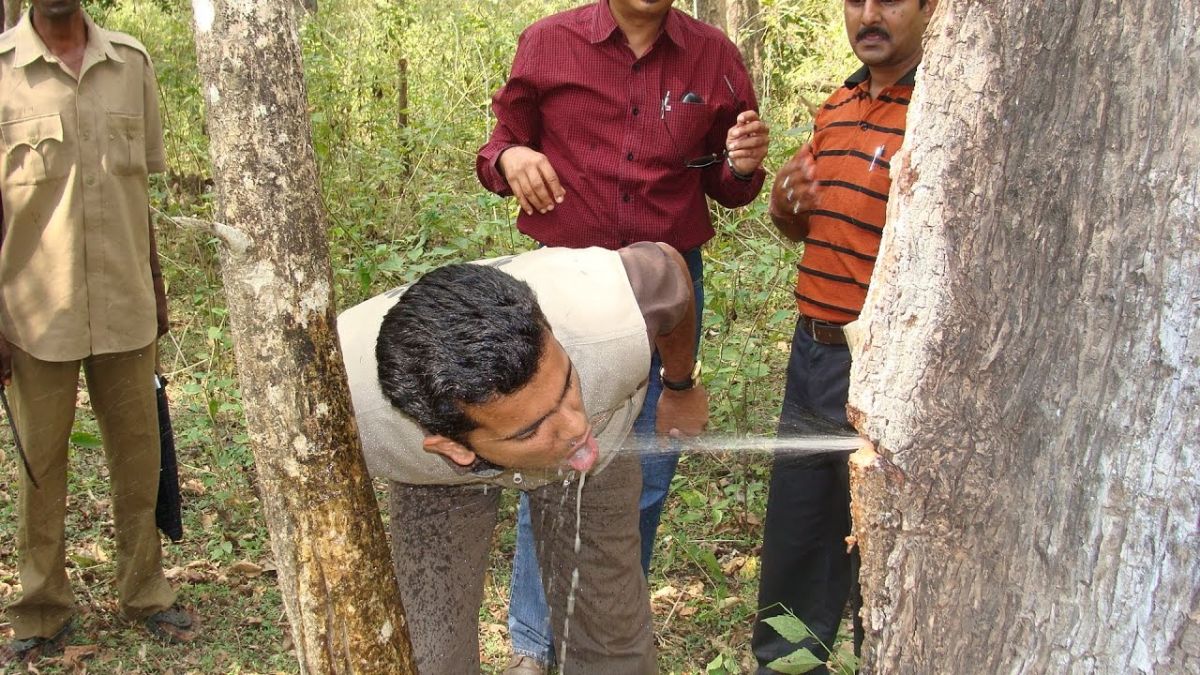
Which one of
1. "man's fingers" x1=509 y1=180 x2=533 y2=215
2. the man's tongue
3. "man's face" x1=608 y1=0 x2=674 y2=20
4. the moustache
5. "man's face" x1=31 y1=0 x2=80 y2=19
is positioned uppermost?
"man's face" x1=608 y1=0 x2=674 y2=20

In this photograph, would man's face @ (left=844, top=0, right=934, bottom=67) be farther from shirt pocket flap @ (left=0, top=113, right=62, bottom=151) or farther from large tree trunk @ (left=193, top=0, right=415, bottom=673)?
shirt pocket flap @ (left=0, top=113, right=62, bottom=151)

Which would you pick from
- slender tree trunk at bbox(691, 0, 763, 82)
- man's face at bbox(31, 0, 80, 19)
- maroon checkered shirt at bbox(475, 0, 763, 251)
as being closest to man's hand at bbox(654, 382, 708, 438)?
maroon checkered shirt at bbox(475, 0, 763, 251)

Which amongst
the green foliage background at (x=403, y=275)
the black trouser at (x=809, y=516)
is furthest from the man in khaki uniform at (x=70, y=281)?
the black trouser at (x=809, y=516)

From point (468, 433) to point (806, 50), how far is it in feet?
22.6

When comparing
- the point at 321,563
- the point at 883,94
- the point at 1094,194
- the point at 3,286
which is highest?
the point at 883,94

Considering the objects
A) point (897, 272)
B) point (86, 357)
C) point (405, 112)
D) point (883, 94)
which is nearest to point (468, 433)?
point (897, 272)

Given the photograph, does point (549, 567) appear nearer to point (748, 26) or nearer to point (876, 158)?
point (876, 158)

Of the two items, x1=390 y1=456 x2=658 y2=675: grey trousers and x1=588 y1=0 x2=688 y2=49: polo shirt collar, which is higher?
x1=588 y1=0 x2=688 y2=49: polo shirt collar

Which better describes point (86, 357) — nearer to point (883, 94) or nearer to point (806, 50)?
point (883, 94)

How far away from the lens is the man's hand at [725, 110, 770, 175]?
128 inches

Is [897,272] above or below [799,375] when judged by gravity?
above

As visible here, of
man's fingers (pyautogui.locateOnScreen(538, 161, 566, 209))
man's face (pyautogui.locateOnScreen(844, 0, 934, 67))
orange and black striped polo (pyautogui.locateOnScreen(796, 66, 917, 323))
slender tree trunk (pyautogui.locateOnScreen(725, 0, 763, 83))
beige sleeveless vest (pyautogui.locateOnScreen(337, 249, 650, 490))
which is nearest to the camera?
beige sleeveless vest (pyautogui.locateOnScreen(337, 249, 650, 490))

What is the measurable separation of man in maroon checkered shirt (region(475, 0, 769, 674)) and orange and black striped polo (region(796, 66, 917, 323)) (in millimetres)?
323

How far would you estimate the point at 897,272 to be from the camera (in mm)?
1655
